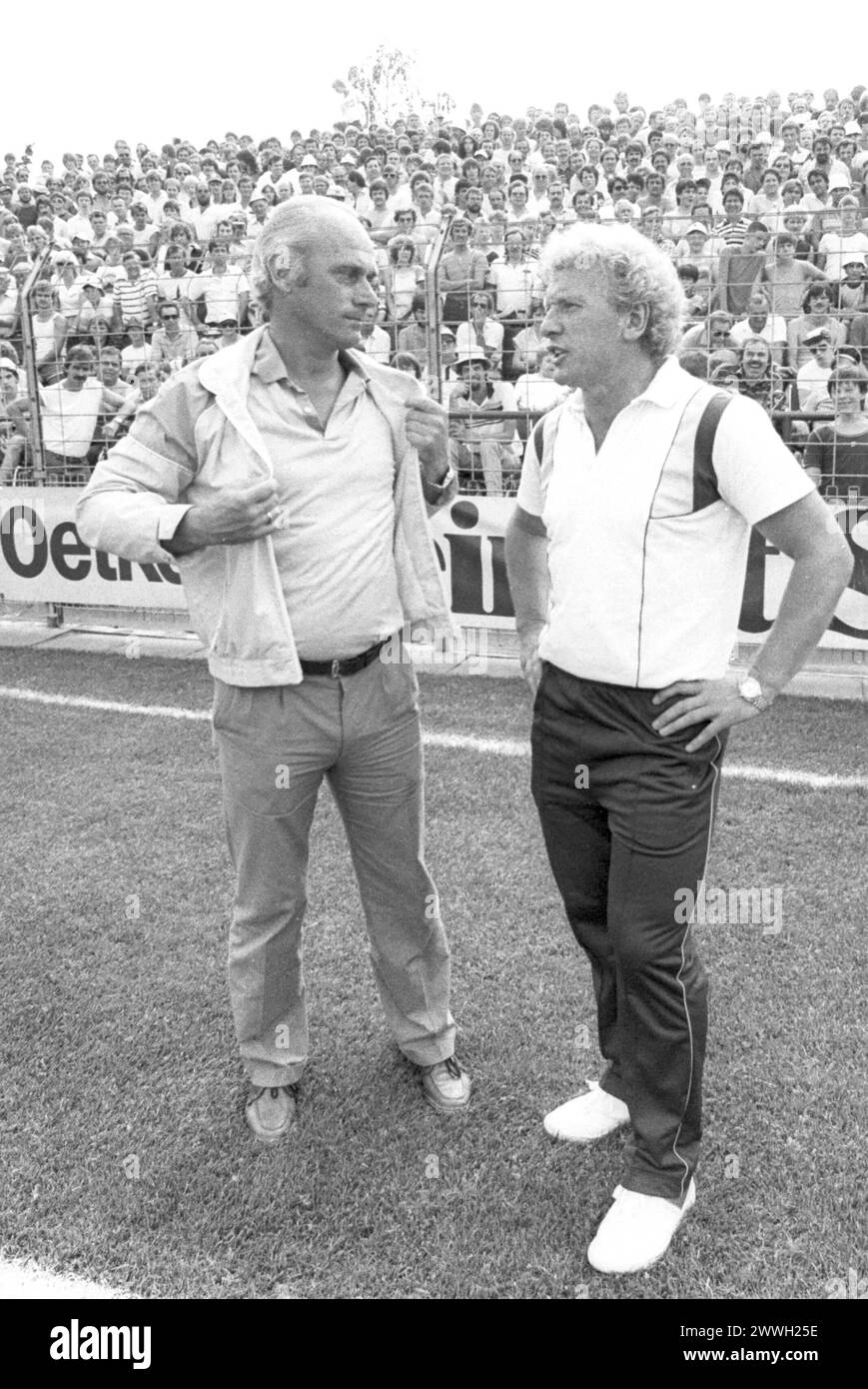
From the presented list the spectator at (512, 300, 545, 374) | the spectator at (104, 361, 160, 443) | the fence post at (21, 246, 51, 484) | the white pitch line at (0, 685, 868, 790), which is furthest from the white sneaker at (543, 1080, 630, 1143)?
the fence post at (21, 246, 51, 484)

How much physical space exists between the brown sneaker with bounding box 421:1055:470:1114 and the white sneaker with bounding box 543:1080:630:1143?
25 centimetres

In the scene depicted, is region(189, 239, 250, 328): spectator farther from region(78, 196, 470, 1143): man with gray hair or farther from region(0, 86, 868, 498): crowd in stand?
region(78, 196, 470, 1143): man with gray hair

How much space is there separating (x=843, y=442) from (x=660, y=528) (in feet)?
19.4

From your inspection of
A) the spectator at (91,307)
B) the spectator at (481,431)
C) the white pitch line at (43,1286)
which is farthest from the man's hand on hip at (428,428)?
the spectator at (91,307)

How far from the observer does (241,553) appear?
3.14 m

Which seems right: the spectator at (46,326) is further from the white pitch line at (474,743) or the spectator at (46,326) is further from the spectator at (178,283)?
the white pitch line at (474,743)

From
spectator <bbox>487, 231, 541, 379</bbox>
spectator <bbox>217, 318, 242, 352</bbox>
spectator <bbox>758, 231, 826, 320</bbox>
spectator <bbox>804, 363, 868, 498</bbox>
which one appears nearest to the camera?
spectator <bbox>804, 363, 868, 498</bbox>

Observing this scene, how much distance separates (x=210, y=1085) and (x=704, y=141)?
16.4 m

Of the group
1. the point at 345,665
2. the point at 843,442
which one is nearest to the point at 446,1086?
the point at 345,665

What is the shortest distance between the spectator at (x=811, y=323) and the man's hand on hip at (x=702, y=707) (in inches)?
262

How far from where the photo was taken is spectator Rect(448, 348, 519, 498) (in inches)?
355

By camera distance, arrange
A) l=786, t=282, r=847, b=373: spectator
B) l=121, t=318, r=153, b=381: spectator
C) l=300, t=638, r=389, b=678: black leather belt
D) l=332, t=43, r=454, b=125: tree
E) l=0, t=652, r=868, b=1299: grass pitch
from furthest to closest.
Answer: l=332, t=43, r=454, b=125: tree < l=121, t=318, r=153, b=381: spectator < l=786, t=282, r=847, b=373: spectator < l=300, t=638, r=389, b=678: black leather belt < l=0, t=652, r=868, b=1299: grass pitch
